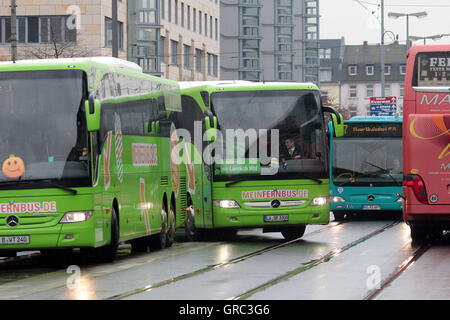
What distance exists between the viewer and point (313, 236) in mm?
25672

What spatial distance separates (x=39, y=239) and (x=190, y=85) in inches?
398

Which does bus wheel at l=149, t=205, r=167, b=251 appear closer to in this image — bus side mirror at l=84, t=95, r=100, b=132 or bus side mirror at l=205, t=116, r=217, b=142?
bus side mirror at l=205, t=116, r=217, b=142

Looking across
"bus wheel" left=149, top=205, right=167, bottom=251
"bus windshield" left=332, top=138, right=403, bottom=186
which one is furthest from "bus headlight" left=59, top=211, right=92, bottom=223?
"bus windshield" left=332, top=138, right=403, bottom=186

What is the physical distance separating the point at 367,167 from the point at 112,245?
1585cm

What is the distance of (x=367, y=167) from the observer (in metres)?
33.2

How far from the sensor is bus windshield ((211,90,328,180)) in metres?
22.8

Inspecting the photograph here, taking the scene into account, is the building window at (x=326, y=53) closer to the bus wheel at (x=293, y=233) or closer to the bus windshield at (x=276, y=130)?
the bus wheel at (x=293, y=233)

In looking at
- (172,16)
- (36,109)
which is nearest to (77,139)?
(36,109)

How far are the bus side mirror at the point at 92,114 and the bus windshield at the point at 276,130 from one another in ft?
21.2

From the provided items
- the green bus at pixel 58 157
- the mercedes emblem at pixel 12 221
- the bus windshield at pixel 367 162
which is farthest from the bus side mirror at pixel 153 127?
the bus windshield at pixel 367 162

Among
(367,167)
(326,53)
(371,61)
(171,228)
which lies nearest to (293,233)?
(171,228)

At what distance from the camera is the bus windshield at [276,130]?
74.6 ft

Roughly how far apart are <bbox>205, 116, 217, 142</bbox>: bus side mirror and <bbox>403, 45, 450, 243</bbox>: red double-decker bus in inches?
150
